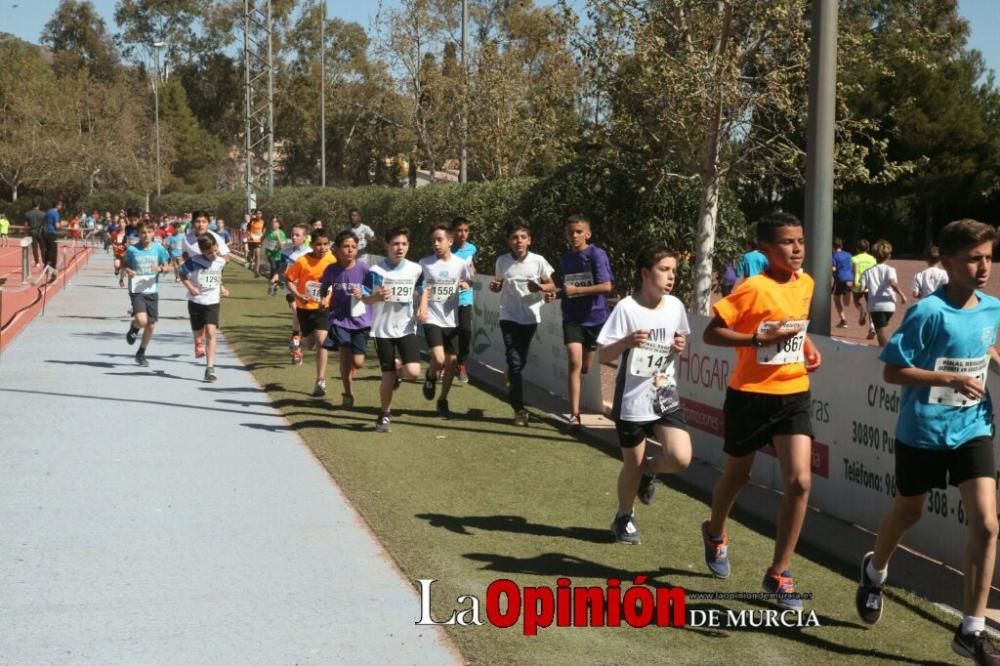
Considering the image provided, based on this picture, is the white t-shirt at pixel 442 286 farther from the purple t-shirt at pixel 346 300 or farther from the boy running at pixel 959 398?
the boy running at pixel 959 398

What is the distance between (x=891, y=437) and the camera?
24.9ft

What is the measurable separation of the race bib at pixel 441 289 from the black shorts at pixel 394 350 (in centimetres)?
87

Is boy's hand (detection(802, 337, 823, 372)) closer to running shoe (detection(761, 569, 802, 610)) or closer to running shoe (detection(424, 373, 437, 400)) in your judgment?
running shoe (detection(761, 569, 802, 610))

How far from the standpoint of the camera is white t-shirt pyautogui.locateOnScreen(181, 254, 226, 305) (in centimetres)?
1483

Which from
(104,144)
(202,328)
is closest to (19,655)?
(202,328)

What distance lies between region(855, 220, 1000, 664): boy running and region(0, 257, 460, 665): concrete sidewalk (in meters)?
2.17

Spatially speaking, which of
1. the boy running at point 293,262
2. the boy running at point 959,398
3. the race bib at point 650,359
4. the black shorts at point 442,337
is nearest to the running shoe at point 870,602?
the boy running at point 959,398

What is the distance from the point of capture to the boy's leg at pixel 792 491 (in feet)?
19.8

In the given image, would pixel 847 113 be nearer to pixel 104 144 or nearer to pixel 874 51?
pixel 874 51

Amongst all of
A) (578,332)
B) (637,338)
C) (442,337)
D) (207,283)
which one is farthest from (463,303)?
(637,338)

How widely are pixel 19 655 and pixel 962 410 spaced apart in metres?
4.13

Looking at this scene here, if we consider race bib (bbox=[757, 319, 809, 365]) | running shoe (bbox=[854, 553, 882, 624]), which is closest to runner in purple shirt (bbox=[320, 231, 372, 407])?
race bib (bbox=[757, 319, 809, 365])

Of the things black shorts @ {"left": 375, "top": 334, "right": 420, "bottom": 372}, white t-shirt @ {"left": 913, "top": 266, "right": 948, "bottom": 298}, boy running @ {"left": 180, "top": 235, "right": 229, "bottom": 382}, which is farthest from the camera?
white t-shirt @ {"left": 913, "top": 266, "right": 948, "bottom": 298}

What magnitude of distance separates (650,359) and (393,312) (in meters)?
4.56
